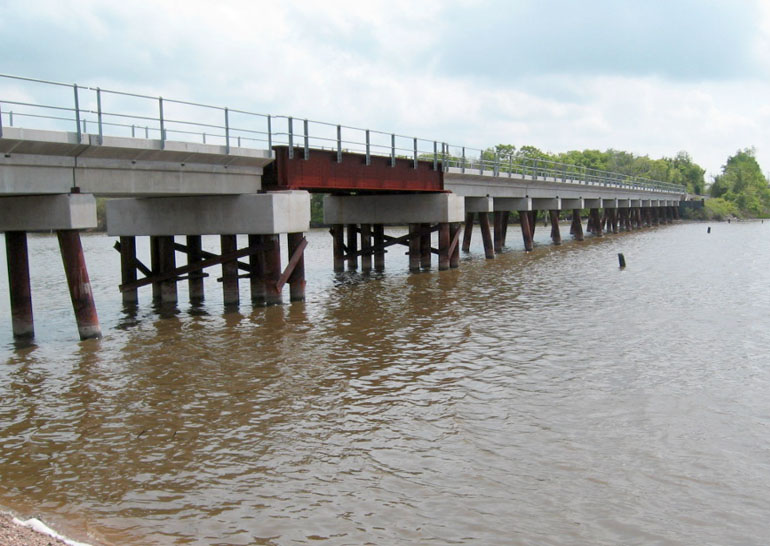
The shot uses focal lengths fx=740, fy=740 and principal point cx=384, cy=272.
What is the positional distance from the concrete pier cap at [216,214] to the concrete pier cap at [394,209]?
401 inches

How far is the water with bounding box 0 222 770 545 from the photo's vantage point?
765 centimetres

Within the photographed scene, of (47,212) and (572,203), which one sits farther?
(572,203)

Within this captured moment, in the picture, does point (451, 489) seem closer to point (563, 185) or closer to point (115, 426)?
point (115, 426)

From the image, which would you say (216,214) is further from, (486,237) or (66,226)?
(486,237)

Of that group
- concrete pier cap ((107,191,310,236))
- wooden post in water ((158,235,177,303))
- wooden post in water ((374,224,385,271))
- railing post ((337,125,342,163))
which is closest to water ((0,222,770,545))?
wooden post in water ((158,235,177,303))

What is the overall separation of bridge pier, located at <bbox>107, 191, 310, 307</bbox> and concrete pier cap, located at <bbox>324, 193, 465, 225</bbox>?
31.0 feet

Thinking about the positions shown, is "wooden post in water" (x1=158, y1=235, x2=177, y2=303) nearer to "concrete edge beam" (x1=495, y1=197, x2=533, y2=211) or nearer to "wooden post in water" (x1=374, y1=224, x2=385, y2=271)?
"wooden post in water" (x1=374, y1=224, x2=385, y2=271)

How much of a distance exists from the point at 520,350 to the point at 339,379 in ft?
13.9

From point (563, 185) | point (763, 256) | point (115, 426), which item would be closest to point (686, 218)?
point (563, 185)

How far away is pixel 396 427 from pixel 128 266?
15.6m

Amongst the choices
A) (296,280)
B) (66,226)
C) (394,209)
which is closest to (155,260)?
(296,280)

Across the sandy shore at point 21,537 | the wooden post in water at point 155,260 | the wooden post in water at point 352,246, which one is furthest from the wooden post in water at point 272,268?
the sandy shore at point 21,537

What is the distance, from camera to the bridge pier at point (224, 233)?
69.9ft

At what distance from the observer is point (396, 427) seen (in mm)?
10500
